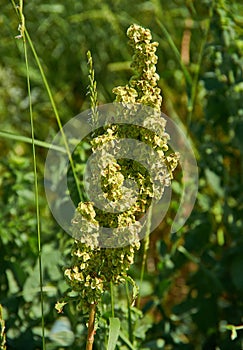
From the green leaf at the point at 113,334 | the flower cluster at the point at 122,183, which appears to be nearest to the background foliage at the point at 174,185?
the green leaf at the point at 113,334

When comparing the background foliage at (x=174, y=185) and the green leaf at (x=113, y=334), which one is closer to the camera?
the green leaf at (x=113, y=334)

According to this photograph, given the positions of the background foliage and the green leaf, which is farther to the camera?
the background foliage

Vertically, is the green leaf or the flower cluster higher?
the flower cluster

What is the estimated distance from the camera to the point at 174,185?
1.88 metres

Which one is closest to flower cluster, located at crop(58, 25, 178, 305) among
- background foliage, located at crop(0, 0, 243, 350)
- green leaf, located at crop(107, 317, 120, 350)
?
green leaf, located at crop(107, 317, 120, 350)

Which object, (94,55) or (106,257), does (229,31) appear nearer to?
(94,55)

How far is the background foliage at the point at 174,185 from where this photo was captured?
1.73 metres

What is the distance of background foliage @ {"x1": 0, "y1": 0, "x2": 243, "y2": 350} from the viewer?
5.67 feet

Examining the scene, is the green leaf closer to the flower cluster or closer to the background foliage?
the flower cluster

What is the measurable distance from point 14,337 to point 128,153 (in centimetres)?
69

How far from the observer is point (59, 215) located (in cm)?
173

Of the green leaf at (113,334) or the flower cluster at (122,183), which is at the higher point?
the flower cluster at (122,183)

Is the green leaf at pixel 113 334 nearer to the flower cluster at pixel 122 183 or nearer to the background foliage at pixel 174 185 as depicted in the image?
the flower cluster at pixel 122 183

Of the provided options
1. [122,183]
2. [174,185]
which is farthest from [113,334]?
[174,185]
